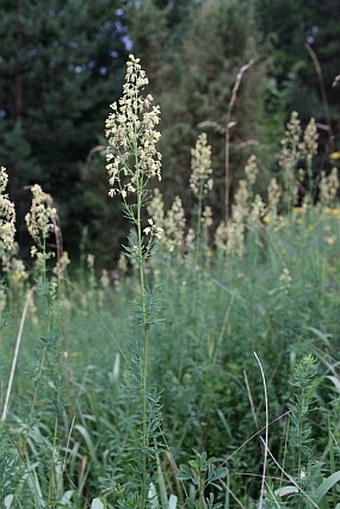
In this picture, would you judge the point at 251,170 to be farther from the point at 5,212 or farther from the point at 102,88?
the point at 102,88

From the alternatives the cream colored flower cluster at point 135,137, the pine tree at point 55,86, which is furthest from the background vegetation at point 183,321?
the pine tree at point 55,86

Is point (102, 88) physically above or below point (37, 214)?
above

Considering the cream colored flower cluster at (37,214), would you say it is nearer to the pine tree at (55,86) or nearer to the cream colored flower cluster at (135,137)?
the cream colored flower cluster at (135,137)

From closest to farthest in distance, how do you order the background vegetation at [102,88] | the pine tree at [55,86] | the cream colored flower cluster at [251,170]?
the cream colored flower cluster at [251,170]
the background vegetation at [102,88]
the pine tree at [55,86]

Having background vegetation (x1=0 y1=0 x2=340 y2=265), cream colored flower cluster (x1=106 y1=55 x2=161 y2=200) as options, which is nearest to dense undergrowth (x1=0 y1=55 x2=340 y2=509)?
cream colored flower cluster (x1=106 y1=55 x2=161 y2=200)

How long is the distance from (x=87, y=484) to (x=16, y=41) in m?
12.2

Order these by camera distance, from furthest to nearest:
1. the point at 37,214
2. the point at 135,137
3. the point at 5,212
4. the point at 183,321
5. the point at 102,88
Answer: the point at 102,88 < the point at 183,321 < the point at 37,214 < the point at 5,212 < the point at 135,137

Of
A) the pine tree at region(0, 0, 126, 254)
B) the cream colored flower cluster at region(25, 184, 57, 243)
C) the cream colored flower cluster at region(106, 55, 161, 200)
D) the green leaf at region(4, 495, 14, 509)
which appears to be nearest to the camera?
the cream colored flower cluster at region(106, 55, 161, 200)

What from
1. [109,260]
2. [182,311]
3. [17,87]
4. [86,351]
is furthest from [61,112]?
[182,311]

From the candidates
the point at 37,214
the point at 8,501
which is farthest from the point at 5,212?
the point at 8,501

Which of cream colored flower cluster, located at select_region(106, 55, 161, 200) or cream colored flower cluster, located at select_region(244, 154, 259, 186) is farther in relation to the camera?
cream colored flower cluster, located at select_region(244, 154, 259, 186)

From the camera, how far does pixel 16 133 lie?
475 inches

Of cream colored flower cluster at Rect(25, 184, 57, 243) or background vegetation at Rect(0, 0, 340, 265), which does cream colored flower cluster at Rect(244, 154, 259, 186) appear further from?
background vegetation at Rect(0, 0, 340, 265)

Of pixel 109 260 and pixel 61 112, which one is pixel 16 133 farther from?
pixel 109 260
